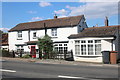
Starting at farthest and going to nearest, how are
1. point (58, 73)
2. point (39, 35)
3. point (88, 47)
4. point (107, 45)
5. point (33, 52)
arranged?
point (39, 35) → point (33, 52) → point (88, 47) → point (107, 45) → point (58, 73)

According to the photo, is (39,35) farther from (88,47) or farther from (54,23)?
(88,47)

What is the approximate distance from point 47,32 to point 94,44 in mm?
9031

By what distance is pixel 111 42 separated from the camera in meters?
20.3

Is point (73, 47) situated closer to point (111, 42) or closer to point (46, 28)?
point (111, 42)

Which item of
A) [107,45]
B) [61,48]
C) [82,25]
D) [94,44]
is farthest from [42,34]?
[107,45]

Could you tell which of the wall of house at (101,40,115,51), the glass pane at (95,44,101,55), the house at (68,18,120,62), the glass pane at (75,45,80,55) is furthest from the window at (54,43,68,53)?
the wall of house at (101,40,115,51)

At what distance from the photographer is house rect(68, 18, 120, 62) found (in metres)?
20.4

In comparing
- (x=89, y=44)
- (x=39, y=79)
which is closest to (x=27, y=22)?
(x=89, y=44)

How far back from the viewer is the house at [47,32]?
82.6 ft

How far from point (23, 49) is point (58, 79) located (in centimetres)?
2182

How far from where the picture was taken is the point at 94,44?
21.1m

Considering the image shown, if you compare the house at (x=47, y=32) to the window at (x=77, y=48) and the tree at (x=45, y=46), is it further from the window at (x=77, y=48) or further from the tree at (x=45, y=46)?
the window at (x=77, y=48)

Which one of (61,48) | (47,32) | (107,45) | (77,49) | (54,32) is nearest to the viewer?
(107,45)

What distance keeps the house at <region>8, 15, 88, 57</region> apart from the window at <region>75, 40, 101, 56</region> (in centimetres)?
282
